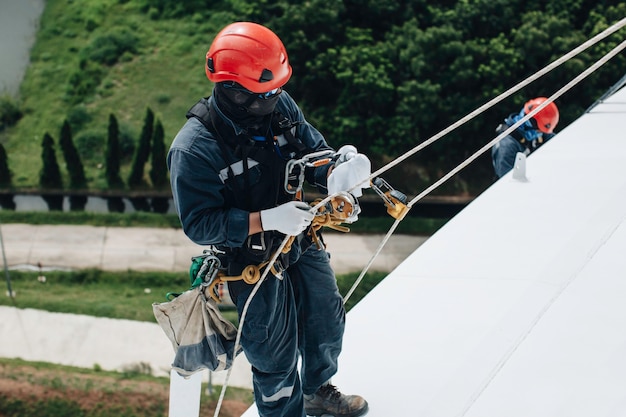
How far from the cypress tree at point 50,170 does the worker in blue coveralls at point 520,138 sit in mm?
15064

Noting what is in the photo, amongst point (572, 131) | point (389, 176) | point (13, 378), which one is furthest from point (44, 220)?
point (572, 131)

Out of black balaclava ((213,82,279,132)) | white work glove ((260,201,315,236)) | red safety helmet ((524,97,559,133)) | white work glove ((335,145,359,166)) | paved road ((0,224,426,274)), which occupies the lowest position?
paved road ((0,224,426,274))

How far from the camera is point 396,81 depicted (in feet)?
61.9

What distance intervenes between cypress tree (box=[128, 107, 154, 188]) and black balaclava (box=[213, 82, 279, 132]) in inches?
666

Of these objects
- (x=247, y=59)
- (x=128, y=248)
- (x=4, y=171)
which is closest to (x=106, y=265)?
(x=128, y=248)

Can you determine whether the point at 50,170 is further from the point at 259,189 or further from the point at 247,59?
the point at 247,59

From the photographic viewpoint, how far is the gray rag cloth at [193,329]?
321cm

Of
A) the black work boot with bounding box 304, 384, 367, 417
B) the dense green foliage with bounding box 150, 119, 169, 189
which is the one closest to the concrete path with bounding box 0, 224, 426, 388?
the dense green foliage with bounding box 150, 119, 169, 189

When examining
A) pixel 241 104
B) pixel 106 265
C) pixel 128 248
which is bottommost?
pixel 106 265

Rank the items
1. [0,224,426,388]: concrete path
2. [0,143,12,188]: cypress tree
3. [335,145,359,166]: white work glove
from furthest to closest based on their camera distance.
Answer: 1. [0,143,12,188]: cypress tree
2. [0,224,426,388]: concrete path
3. [335,145,359,166]: white work glove

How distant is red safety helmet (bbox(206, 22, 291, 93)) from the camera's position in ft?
9.78

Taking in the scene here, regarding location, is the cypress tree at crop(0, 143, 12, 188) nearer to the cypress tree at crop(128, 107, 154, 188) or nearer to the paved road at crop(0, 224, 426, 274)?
the paved road at crop(0, 224, 426, 274)

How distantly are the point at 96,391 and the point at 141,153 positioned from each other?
9071 mm

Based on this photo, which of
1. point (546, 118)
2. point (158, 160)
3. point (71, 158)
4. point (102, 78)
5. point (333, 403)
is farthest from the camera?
point (102, 78)
